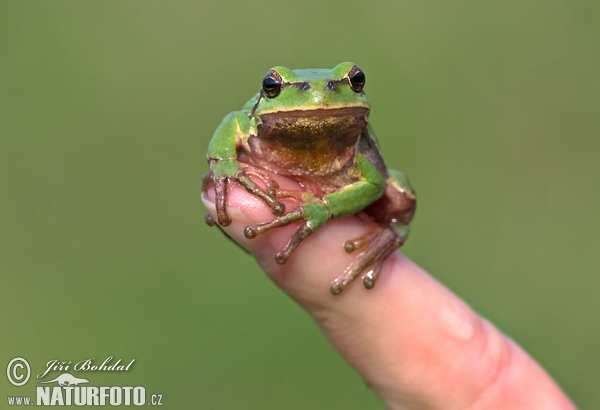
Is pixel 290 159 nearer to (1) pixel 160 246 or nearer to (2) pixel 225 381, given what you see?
(2) pixel 225 381

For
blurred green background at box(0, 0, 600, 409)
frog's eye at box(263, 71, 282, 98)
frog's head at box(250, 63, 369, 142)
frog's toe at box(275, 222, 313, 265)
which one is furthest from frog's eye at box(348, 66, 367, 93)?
blurred green background at box(0, 0, 600, 409)

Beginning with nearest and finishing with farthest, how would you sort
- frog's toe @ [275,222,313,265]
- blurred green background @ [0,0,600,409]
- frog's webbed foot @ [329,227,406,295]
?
frog's toe @ [275,222,313,265]
frog's webbed foot @ [329,227,406,295]
blurred green background @ [0,0,600,409]

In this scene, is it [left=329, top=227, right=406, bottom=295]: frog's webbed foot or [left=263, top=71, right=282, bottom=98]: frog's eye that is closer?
[left=329, top=227, right=406, bottom=295]: frog's webbed foot

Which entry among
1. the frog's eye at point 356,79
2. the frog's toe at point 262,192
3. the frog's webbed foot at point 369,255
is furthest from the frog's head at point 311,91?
the frog's webbed foot at point 369,255

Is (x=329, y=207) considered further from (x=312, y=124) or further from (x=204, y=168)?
(x=204, y=168)

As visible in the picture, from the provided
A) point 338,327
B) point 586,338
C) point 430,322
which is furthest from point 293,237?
point 586,338

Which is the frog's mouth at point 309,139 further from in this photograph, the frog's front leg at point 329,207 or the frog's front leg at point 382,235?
the frog's front leg at point 382,235

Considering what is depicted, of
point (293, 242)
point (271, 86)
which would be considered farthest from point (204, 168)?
point (293, 242)

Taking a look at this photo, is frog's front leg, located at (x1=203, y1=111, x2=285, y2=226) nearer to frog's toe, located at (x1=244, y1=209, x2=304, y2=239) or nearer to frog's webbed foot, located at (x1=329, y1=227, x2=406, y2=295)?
frog's toe, located at (x1=244, y1=209, x2=304, y2=239)
